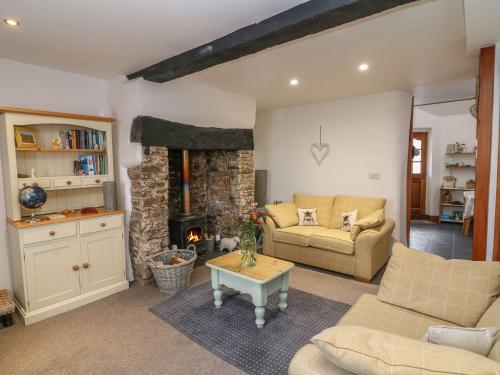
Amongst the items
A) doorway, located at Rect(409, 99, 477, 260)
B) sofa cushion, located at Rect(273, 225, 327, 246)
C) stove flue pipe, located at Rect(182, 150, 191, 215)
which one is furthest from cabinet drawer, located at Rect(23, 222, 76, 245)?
doorway, located at Rect(409, 99, 477, 260)

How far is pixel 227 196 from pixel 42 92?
2735 millimetres

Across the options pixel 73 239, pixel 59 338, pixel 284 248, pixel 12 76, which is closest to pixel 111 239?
pixel 73 239

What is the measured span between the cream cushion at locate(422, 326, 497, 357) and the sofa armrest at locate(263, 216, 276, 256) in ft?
9.93

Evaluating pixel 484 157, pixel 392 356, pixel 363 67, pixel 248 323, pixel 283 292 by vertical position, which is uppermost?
pixel 363 67

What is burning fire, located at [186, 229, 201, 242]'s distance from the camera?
13.8ft

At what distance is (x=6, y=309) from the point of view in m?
2.54

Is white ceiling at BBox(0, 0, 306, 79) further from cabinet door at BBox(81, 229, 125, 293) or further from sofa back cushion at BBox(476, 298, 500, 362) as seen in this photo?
sofa back cushion at BBox(476, 298, 500, 362)

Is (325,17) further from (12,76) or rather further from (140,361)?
(12,76)

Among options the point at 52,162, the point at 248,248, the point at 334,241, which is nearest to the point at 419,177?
the point at 334,241

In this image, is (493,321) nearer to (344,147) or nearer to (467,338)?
(467,338)

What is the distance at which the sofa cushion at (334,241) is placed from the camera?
3.56 m

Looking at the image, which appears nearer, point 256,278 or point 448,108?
point 256,278

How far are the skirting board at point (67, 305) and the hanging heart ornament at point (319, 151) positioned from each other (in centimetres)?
346

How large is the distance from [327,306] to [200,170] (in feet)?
9.60
